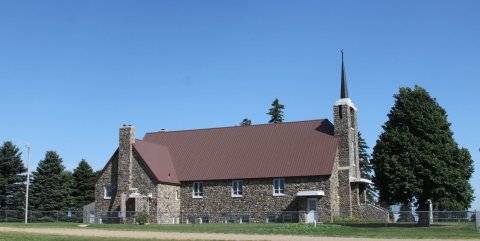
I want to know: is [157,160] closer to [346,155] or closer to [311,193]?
[311,193]

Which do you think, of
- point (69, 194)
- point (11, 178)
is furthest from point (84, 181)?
point (11, 178)

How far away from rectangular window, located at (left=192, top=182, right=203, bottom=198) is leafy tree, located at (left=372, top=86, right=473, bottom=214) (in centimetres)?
1762

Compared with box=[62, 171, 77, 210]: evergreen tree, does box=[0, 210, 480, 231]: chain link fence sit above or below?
below

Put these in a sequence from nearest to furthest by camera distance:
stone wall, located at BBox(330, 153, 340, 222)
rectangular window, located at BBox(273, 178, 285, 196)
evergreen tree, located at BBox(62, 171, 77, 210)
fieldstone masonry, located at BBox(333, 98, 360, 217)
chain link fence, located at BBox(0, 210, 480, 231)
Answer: chain link fence, located at BBox(0, 210, 480, 231)
stone wall, located at BBox(330, 153, 340, 222)
fieldstone masonry, located at BBox(333, 98, 360, 217)
rectangular window, located at BBox(273, 178, 285, 196)
evergreen tree, located at BBox(62, 171, 77, 210)

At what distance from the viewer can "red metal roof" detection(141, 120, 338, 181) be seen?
4800 cm

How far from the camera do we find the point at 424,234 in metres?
29.7

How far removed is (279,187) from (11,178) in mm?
31754

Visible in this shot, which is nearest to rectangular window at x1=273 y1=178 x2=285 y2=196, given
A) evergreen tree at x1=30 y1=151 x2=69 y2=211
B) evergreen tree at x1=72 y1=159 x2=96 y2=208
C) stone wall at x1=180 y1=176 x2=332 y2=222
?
stone wall at x1=180 y1=176 x2=332 y2=222

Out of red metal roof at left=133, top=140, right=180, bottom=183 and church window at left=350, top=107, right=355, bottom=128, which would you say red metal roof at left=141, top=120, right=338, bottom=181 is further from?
church window at left=350, top=107, right=355, bottom=128

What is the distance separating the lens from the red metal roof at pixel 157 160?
4959cm

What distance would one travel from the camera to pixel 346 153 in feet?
158

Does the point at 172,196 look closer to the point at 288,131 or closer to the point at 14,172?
the point at 288,131

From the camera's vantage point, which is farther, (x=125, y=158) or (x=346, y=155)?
(x=125, y=158)

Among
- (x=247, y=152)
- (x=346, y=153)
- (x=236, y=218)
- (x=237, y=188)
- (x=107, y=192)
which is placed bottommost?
(x=236, y=218)
